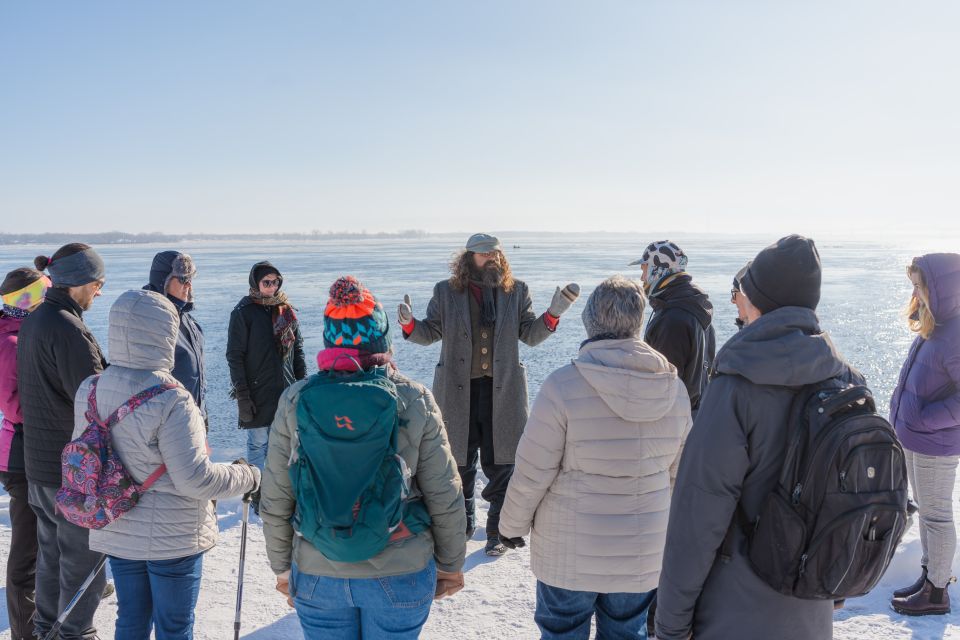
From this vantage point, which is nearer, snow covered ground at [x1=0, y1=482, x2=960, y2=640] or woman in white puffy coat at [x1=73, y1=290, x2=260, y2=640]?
woman in white puffy coat at [x1=73, y1=290, x2=260, y2=640]

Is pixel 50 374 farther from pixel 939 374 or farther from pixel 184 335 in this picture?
pixel 939 374

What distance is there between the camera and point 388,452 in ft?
5.39

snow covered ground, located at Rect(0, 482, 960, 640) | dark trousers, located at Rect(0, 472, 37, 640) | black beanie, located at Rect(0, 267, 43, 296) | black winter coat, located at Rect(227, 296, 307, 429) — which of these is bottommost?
snow covered ground, located at Rect(0, 482, 960, 640)

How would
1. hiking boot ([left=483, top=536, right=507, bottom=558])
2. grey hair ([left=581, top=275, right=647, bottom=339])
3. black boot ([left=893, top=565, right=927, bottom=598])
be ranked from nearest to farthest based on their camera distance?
grey hair ([left=581, top=275, right=647, bottom=339]) → black boot ([left=893, top=565, right=927, bottom=598]) → hiking boot ([left=483, top=536, right=507, bottom=558])

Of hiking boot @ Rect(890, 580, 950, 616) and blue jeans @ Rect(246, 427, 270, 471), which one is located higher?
blue jeans @ Rect(246, 427, 270, 471)

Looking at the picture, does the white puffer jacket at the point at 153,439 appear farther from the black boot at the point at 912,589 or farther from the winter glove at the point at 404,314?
the black boot at the point at 912,589

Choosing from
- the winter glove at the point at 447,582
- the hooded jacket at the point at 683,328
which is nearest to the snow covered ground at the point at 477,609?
the winter glove at the point at 447,582

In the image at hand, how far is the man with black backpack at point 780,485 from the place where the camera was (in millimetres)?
1375

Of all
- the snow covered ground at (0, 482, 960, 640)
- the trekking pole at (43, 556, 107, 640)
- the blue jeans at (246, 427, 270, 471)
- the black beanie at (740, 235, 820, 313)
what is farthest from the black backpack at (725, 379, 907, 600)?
the blue jeans at (246, 427, 270, 471)

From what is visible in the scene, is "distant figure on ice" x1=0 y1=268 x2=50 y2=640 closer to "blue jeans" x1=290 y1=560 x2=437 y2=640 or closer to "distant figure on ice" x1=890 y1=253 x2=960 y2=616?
"blue jeans" x1=290 y1=560 x2=437 y2=640

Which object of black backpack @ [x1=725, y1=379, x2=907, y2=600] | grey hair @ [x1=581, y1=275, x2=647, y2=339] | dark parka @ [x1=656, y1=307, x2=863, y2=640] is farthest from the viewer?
grey hair @ [x1=581, y1=275, x2=647, y2=339]

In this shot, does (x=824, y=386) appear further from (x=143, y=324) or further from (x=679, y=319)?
(x=143, y=324)

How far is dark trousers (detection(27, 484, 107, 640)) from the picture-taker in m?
2.40

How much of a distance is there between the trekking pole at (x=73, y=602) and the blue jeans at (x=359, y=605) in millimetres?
1106
